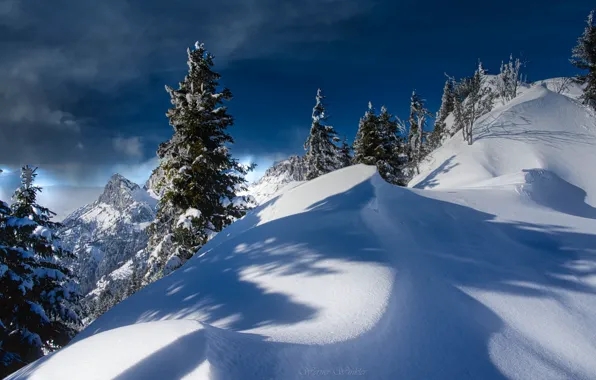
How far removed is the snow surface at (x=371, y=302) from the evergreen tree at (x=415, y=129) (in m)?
28.4

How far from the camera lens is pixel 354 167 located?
10.2 meters

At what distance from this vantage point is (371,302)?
327 centimetres

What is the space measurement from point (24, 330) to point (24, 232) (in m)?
3.22

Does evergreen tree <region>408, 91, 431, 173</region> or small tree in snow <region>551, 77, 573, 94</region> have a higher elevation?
small tree in snow <region>551, 77, 573, 94</region>

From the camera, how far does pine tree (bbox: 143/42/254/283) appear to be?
36.8 ft

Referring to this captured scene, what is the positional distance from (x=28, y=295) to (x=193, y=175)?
6710mm

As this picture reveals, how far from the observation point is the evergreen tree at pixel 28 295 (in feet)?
25.2

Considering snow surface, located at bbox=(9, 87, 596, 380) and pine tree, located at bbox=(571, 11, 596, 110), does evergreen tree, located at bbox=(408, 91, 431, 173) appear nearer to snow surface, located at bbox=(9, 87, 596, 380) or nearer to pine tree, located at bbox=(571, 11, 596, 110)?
pine tree, located at bbox=(571, 11, 596, 110)

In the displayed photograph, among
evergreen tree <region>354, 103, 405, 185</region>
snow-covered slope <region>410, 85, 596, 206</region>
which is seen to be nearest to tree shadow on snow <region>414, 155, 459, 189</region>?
snow-covered slope <region>410, 85, 596, 206</region>

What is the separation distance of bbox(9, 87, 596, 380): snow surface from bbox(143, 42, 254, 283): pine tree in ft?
12.8

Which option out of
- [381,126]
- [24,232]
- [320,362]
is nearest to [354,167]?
[320,362]

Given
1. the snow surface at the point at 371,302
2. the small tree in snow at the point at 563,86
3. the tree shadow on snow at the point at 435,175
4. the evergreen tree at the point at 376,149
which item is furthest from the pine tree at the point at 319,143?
the small tree in snow at the point at 563,86

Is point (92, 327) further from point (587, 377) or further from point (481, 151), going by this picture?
point (481, 151)

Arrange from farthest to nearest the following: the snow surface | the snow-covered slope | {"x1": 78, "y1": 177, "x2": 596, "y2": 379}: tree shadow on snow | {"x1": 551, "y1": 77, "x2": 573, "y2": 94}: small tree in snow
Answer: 1. {"x1": 551, "y1": 77, "x2": 573, "y2": 94}: small tree in snow
2. the snow-covered slope
3. {"x1": 78, "y1": 177, "x2": 596, "y2": 379}: tree shadow on snow
4. the snow surface
